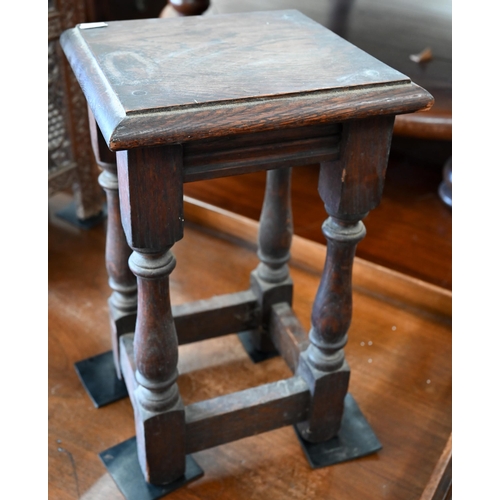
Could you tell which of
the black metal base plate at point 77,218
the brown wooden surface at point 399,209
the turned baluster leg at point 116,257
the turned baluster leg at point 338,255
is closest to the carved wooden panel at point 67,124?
the black metal base plate at point 77,218

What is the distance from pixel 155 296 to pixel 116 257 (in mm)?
212

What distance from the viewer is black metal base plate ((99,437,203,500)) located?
800 mm

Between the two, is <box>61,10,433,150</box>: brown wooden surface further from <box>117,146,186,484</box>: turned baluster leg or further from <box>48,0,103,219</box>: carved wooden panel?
<box>48,0,103,219</box>: carved wooden panel

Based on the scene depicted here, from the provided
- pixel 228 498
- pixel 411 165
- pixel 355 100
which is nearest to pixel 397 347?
pixel 228 498

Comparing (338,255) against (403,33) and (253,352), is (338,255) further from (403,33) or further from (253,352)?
(403,33)

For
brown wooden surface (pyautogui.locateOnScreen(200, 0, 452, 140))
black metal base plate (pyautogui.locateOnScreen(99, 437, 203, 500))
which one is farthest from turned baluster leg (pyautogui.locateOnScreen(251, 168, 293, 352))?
brown wooden surface (pyautogui.locateOnScreen(200, 0, 452, 140))

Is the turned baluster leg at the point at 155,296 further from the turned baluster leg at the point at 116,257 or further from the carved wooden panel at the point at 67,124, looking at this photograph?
the carved wooden panel at the point at 67,124

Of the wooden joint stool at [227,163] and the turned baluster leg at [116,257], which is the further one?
the turned baluster leg at [116,257]

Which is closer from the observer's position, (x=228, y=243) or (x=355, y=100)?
(x=355, y=100)

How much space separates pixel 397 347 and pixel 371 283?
0.16 metres

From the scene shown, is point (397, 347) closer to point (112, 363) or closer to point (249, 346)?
Result: point (249, 346)

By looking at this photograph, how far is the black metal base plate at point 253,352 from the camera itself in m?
1.02

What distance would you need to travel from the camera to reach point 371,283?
3.86ft

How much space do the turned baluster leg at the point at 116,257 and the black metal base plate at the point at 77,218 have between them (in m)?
0.45
